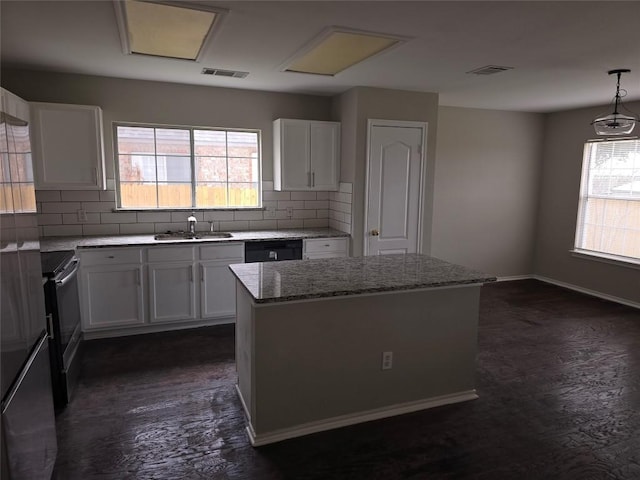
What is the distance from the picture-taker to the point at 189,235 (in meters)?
4.45

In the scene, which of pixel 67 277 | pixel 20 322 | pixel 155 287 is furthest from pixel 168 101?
pixel 20 322

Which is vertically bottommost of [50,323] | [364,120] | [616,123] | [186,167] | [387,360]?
[387,360]

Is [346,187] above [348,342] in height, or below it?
above

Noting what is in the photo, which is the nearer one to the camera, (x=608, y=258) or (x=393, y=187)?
(x=393, y=187)

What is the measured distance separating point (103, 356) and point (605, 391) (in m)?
3.85

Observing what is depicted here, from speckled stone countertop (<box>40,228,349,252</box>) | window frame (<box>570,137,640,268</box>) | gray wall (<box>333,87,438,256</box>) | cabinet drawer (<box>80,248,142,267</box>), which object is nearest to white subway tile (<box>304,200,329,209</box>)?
speckled stone countertop (<box>40,228,349,252</box>)

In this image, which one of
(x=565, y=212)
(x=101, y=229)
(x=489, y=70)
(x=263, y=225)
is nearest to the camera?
(x=489, y=70)

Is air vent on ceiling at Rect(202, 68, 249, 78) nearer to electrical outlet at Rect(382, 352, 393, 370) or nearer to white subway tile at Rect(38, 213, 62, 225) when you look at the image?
white subway tile at Rect(38, 213, 62, 225)

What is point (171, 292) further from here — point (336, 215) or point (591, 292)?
point (591, 292)

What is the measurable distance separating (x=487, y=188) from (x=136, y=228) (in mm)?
4506

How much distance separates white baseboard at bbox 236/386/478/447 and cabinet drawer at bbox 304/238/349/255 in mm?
1839

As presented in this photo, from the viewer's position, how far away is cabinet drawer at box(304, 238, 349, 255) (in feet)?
14.7

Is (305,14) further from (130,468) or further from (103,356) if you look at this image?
(103,356)

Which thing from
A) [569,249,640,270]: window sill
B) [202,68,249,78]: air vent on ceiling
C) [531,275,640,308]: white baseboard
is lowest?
[531,275,640,308]: white baseboard
